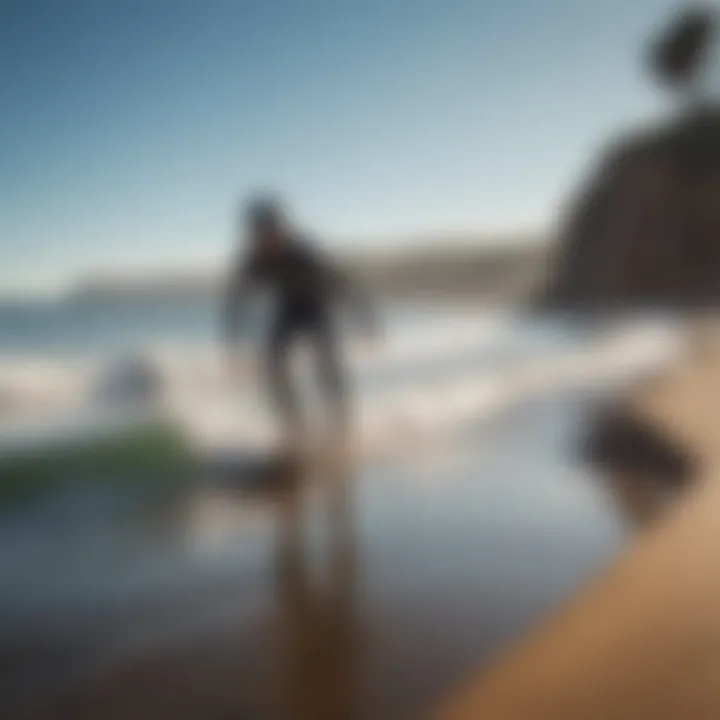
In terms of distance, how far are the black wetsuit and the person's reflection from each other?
0.13 meters

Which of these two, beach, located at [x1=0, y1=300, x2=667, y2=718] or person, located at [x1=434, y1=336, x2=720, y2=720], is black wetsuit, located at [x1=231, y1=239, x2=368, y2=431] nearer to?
beach, located at [x1=0, y1=300, x2=667, y2=718]

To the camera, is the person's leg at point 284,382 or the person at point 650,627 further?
the person's leg at point 284,382

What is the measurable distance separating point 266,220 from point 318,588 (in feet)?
1.74

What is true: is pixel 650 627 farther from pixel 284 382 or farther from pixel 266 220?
pixel 266 220

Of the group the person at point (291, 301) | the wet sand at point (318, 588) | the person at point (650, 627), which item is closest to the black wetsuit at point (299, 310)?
the person at point (291, 301)

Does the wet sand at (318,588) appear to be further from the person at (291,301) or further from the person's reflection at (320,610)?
the person at (291,301)

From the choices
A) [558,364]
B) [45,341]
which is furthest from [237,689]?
[558,364]

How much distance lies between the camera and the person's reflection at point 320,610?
107cm

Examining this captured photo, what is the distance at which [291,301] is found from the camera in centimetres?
112

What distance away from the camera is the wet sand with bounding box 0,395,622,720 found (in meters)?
1.06

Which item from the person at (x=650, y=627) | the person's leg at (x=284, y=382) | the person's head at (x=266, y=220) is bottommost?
the person at (x=650, y=627)

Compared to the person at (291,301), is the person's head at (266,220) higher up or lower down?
higher up

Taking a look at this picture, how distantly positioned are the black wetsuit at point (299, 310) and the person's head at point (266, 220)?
0.05 feet

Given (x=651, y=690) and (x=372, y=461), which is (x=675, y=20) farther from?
(x=651, y=690)
